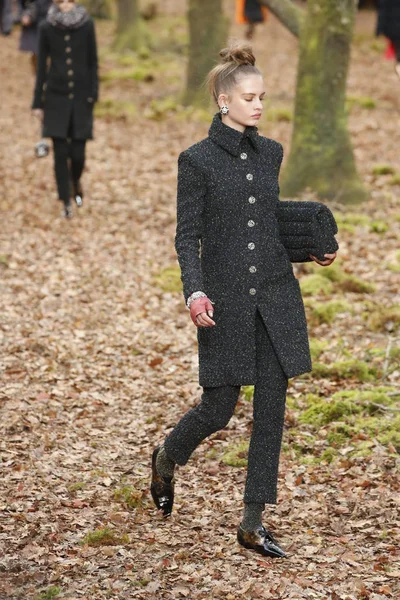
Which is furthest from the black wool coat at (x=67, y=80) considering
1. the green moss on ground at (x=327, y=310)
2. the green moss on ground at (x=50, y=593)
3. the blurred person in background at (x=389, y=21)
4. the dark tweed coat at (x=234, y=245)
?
the green moss on ground at (x=50, y=593)

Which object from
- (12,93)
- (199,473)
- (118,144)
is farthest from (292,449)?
(12,93)

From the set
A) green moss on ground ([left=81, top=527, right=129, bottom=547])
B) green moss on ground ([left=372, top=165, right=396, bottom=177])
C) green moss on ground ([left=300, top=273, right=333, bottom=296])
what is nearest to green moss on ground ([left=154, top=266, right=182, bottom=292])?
green moss on ground ([left=300, top=273, right=333, bottom=296])

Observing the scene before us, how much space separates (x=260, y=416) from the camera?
4613 mm

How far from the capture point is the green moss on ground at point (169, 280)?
30.2 feet

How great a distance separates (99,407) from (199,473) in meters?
1.19

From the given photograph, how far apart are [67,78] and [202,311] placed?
6930 millimetres

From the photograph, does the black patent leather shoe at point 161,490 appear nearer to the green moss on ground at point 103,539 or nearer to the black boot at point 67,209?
the green moss on ground at point 103,539

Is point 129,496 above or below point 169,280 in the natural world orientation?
below

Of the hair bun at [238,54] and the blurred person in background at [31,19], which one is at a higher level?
the blurred person in background at [31,19]

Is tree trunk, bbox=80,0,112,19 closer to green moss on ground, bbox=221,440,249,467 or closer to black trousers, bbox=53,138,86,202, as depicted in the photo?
black trousers, bbox=53,138,86,202

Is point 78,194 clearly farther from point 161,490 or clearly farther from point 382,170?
point 161,490

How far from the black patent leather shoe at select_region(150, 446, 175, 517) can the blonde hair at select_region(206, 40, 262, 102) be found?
177 cm

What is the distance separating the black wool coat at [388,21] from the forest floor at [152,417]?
195 centimetres

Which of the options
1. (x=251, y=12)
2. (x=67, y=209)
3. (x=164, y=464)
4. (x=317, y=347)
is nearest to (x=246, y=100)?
(x=164, y=464)
